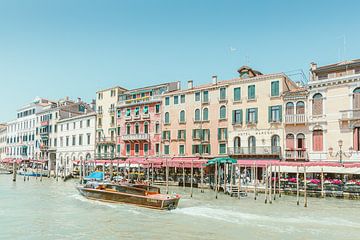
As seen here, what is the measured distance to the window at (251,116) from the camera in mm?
35625

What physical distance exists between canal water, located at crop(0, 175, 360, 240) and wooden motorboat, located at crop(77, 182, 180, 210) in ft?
1.54

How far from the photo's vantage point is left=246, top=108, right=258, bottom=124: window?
35.6m

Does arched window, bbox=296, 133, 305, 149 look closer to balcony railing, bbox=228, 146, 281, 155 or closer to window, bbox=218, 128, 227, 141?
balcony railing, bbox=228, 146, 281, 155

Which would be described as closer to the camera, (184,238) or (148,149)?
(184,238)

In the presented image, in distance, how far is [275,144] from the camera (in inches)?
1337

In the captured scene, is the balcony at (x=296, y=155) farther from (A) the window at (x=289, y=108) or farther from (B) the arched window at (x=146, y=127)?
(B) the arched window at (x=146, y=127)

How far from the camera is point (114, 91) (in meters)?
49.5

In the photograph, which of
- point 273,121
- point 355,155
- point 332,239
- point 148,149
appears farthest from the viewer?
point 148,149

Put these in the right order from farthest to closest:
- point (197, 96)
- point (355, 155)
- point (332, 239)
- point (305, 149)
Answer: point (197, 96) < point (305, 149) < point (355, 155) < point (332, 239)

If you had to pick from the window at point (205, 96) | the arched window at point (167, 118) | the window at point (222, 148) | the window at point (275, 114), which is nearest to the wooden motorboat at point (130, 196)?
the window at point (222, 148)

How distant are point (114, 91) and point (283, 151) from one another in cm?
2536

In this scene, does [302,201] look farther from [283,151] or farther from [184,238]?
[184,238]

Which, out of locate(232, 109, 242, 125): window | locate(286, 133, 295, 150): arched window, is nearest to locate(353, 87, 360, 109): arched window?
locate(286, 133, 295, 150): arched window

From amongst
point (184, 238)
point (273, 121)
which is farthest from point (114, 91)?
point (184, 238)
